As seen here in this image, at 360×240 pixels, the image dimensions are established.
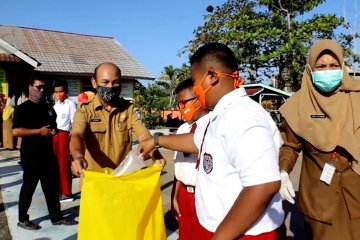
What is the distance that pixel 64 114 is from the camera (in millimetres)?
6199

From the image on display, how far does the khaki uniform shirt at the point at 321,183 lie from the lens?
2340 millimetres

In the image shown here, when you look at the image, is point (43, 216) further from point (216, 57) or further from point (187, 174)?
point (216, 57)

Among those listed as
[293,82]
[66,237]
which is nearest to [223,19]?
[293,82]

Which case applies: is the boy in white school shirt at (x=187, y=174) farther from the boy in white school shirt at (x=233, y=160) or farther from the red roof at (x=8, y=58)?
the red roof at (x=8, y=58)

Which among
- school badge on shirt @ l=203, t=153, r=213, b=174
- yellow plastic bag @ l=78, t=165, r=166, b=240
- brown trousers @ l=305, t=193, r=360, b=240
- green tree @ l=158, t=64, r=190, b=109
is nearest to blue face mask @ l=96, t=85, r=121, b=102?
yellow plastic bag @ l=78, t=165, r=166, b=240

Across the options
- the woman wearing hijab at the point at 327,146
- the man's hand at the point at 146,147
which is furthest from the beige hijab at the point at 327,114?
the man's hand at the point at 146,147

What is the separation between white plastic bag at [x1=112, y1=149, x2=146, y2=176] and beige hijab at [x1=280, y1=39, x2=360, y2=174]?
100 cm

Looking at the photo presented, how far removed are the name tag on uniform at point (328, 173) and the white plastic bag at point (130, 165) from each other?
1.10 meters

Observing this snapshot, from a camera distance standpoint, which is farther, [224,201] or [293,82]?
[293,82]

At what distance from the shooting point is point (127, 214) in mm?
2184

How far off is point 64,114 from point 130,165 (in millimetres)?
4126

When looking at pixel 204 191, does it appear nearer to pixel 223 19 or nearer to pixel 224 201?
pixel 224 201

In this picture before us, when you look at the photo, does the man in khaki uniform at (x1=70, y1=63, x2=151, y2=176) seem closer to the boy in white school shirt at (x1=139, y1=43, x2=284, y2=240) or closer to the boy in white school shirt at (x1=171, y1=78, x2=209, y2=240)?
the boy in white school shirt at (x1=171, y1=78, x2=209, y2=240)

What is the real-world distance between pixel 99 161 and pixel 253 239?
1.68 meters
